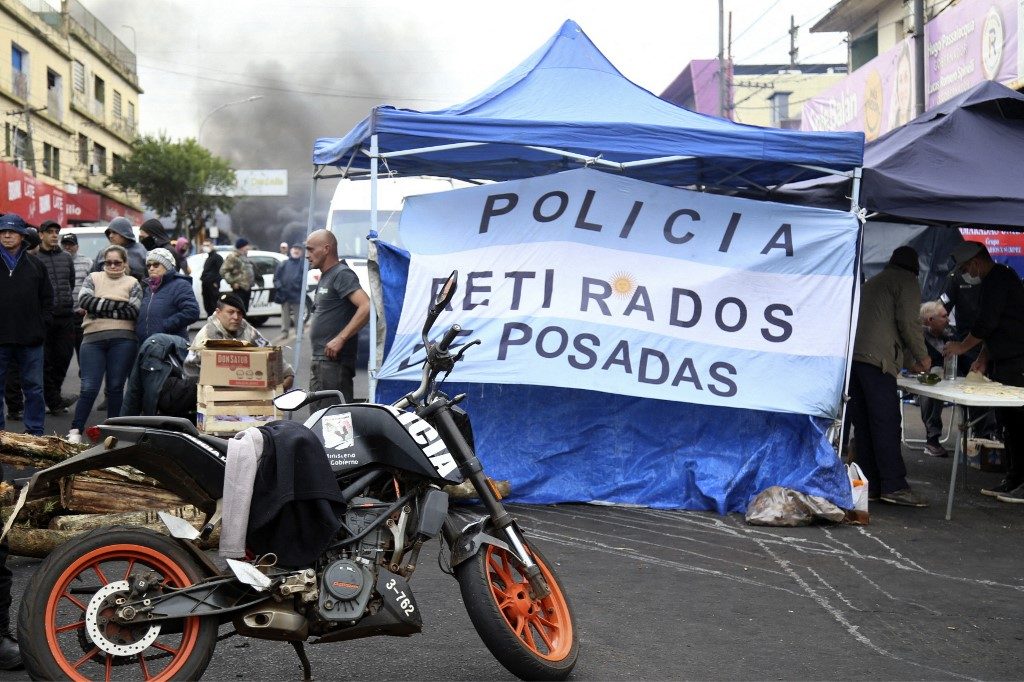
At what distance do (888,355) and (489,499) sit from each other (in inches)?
211

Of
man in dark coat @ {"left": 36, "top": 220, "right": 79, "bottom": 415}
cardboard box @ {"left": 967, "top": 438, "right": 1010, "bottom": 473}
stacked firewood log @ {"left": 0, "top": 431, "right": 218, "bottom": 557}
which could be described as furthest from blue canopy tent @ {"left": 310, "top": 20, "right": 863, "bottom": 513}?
man in dark coat @ {"left": 36, "top": 220, "right": 79, "bottom": 415}

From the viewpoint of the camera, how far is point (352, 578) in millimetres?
4043

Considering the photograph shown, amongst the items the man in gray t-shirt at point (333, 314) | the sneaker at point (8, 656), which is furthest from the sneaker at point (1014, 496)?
the sneaker at point (8, 656)

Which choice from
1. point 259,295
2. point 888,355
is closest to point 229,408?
point 888,355

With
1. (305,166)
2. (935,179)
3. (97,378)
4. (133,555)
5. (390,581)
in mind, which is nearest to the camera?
(133,555)

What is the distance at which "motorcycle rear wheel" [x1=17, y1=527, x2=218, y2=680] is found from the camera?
3625mm

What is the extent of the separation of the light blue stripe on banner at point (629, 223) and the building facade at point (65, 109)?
62.9ft

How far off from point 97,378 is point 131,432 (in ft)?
19.7

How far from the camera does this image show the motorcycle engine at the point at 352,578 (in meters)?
3.99

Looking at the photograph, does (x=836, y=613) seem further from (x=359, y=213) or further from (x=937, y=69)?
(x=937, y=69)

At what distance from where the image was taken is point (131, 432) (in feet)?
12.7

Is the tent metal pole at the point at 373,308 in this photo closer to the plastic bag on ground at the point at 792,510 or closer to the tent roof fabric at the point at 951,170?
the plastic bag on ground at the point at 792,510

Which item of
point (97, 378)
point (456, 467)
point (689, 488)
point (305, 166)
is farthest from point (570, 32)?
point (305, 166)

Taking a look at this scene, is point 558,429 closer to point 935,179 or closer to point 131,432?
point 935,179
